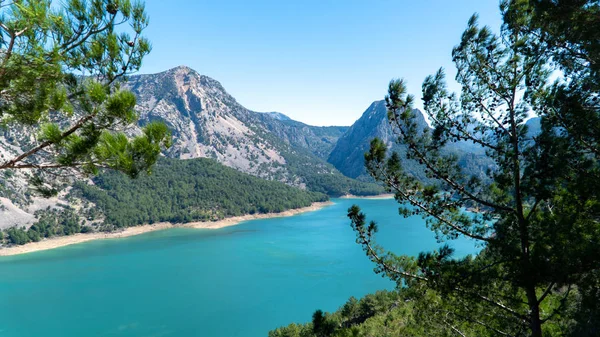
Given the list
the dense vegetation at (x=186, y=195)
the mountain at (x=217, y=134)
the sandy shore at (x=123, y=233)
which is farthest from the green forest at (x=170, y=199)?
the mountain at (x=217, y=134)

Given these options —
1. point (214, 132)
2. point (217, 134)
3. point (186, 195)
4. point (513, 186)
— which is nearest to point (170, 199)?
point (186, 195)

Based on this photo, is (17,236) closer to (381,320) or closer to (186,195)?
(186,195)

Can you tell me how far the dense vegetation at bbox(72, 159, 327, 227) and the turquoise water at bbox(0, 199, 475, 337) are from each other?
19.6m

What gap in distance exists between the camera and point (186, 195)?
9500cm

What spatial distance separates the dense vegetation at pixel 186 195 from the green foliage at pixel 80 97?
75.0m

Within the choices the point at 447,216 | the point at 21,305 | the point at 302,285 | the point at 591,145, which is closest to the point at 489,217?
the point at 447,216

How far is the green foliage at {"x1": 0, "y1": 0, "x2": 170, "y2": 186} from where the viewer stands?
3898 mm

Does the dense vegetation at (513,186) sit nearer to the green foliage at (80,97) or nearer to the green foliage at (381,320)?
the green foliage at (381,320)

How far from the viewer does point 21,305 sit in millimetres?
29688

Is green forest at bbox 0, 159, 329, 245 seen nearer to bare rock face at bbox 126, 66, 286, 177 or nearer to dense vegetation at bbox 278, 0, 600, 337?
bare rock face at bbox 126, 66, 286, 177

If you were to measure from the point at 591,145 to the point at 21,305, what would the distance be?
40170 mm

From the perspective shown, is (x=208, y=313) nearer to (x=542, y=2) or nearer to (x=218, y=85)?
(x=542, y=2)

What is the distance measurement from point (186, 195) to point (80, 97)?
315 feet

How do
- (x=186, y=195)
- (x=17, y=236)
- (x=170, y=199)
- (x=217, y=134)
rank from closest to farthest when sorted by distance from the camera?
(x=17, y=236) < (x=170, y=199) < (x=186, y=195) < (x=217, y=134)
